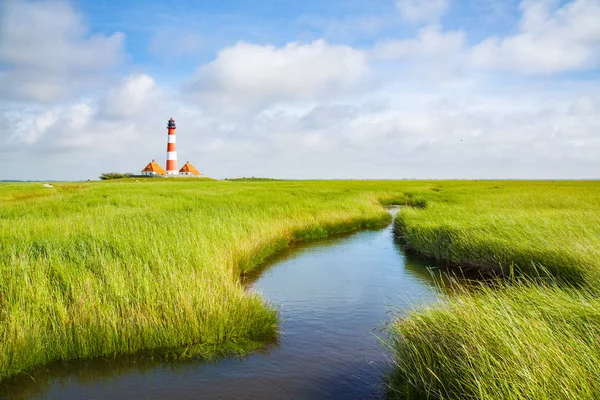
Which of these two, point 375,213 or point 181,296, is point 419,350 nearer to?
point 181,296

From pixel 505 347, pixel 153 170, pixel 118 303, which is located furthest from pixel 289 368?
pixel 153 170

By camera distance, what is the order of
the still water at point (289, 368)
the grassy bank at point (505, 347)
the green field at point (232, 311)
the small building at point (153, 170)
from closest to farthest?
the grassy bank at point (505, 347), the green field at point (232, 311), the still water at point (289, 368), the small building at point (153, 170)

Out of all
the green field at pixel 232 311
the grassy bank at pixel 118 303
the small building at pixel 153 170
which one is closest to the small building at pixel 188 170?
the small building at pixel 153 170

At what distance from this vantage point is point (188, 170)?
103875mm

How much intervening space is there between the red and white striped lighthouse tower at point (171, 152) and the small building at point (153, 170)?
9345 millimetres

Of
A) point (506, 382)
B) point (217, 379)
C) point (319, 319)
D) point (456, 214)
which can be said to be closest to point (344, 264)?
point (319, 319)

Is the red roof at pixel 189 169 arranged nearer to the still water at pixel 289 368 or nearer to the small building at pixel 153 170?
the small building at pixel 153 170

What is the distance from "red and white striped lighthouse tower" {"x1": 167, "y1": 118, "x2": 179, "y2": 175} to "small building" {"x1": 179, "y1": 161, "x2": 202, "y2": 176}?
9.25 metres

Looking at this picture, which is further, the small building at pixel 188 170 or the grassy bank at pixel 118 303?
the small building at pixel 188 170

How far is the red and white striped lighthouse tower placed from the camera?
288ft

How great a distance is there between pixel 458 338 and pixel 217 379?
358 centimetres

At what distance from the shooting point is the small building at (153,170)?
99.0 meters

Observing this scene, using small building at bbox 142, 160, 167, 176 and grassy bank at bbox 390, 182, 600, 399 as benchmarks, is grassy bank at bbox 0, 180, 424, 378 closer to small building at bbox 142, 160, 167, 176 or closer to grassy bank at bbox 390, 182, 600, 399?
grassy bank at bbox 390, 182, 600, 399

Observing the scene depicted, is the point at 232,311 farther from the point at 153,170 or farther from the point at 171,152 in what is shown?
the point at 153,170
